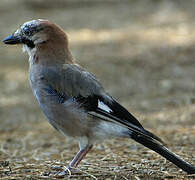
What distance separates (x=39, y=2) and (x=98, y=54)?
6.03 m

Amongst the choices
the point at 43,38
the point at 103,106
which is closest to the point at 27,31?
the point at 43,38

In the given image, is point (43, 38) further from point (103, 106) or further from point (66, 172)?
point (66, 172)

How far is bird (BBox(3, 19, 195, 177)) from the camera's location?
15.5 ft

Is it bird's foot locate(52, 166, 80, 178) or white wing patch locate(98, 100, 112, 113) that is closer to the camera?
bird's foot locate(52, 166, 80, 178)

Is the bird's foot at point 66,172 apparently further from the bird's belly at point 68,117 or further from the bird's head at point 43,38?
the bird's head at point 43,38

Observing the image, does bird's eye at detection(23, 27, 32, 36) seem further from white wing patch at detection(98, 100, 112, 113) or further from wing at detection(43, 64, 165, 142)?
white wing patch at detection(98, 100, 112, 113)

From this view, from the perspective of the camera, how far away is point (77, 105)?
4875mm

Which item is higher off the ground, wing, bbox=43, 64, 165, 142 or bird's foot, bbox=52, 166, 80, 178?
wing, bbox=43, 64, 165, 142

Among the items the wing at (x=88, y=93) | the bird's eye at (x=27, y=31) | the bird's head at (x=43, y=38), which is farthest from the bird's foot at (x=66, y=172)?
the bird's eye at (x=27, y=31)

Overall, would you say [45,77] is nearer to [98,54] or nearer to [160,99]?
[160,99]

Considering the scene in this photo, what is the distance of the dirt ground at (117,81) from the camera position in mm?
5309

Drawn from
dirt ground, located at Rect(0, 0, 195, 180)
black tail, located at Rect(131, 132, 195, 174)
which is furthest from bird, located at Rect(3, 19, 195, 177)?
dirt ground, located at Rect(0, 0, 195, 180)

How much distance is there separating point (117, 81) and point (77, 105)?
17.1ft

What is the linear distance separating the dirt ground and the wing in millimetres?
552
